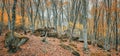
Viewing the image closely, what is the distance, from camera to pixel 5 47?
1723 cm

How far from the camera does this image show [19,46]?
17.0m

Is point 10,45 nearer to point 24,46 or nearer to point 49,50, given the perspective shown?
point 24,46

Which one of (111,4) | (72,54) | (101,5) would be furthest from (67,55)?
(101,5)

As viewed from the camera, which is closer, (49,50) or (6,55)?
(6,55)

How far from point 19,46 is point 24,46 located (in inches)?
19.0

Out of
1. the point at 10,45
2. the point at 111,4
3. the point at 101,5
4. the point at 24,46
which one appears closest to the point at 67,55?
the point at 24,46

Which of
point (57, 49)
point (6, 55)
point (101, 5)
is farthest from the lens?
point (101, 5)

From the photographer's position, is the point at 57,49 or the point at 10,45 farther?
the point at 57,49

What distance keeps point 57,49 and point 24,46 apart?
3033 millimetres

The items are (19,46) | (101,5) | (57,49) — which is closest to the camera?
(19,46)

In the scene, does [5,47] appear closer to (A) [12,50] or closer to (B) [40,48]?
(A) [12,50]

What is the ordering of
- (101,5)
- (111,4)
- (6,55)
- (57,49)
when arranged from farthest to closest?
(101,5), (111,4), (57,49), (6,55)

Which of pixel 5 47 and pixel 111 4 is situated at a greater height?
pixel 111 4

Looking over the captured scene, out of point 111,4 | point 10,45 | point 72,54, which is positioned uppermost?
point 111,4
